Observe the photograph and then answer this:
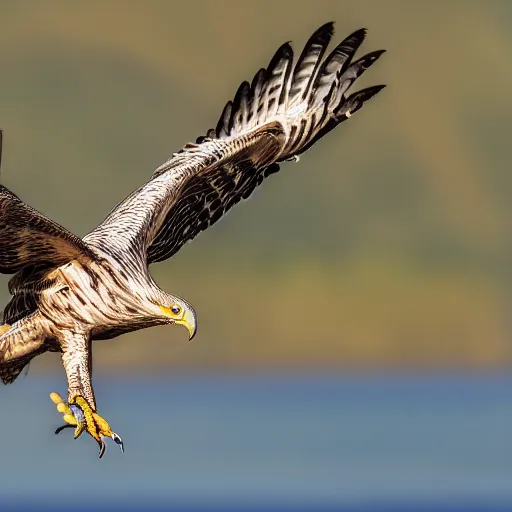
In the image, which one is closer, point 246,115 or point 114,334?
point 114,334

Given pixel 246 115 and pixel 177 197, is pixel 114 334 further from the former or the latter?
pixel 246 115

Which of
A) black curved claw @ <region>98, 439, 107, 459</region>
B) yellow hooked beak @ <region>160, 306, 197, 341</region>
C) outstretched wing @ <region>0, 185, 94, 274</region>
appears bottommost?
black curved claw @ <region>98, 439, 107, 459</region>

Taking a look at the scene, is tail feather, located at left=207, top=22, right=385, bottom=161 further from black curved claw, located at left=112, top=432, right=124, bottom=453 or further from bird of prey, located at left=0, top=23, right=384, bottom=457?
black curved claw, located at left=112, top=432, right=124, bottom=453

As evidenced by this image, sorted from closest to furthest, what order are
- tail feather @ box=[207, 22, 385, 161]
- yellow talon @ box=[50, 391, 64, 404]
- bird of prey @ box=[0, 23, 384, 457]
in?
bird of prey @ box=[0, 23, 384, 457]
yellow talon @ box=[50, 391, 64, 404]
tail feather @ box=[207, 22, 385, 161]

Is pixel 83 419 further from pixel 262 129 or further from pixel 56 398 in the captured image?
pixel 262 129

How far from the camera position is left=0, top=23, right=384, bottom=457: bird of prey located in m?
17.0

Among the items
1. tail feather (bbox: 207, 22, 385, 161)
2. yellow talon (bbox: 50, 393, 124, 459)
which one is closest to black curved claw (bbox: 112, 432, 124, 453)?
yellow talon (bbox: 50, 393, 124, 459)

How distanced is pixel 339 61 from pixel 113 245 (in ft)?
17.4

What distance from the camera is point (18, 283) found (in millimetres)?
17922

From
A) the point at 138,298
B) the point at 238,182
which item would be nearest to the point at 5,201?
the point at 138,298

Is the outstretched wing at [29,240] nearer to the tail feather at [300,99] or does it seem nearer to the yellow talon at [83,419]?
the yellow talon at [83,419]

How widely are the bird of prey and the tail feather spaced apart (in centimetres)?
2

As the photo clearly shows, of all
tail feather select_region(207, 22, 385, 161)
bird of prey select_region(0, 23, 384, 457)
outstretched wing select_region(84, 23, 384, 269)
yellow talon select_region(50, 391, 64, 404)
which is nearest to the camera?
bird of prey select_region(0, 23, 384, 457)

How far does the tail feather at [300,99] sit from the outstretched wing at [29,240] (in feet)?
15.8
